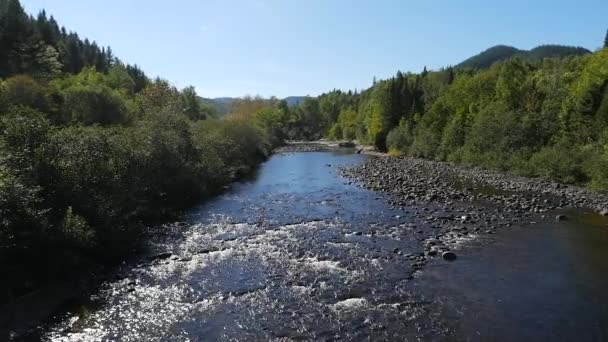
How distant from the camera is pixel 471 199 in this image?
3209 centimetres

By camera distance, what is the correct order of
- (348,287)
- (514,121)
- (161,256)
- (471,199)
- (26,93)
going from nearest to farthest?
(348,287), (161,256), (471,199), (26,93), (514,121)

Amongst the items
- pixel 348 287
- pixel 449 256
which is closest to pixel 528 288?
pixel 449 256

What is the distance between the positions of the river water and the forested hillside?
61.7ft

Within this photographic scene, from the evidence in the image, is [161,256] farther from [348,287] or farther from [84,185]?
[348,287]

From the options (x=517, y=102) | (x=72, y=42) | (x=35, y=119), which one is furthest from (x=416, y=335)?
(x=72, y=42)

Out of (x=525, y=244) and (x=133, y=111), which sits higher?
(x=133, y=111)

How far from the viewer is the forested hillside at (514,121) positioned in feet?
133

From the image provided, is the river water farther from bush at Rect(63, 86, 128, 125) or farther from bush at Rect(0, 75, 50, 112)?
bush at Rect(63, 86, 128, 125)

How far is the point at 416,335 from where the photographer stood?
12.0m

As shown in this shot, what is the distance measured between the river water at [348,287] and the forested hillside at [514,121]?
61.7ft

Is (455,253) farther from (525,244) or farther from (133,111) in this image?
(133,111)

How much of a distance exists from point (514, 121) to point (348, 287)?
4513cm

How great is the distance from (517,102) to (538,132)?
12.7 metres

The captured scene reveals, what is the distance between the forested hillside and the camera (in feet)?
133
